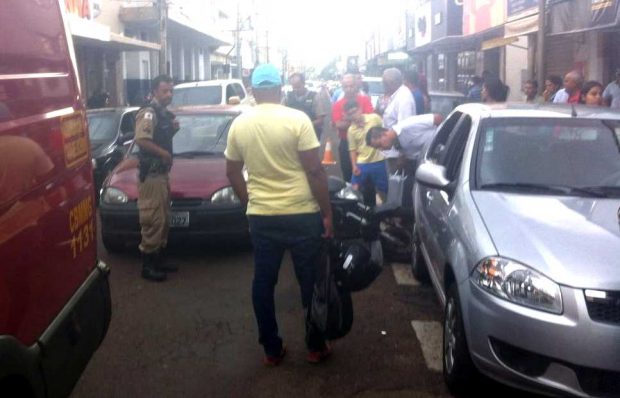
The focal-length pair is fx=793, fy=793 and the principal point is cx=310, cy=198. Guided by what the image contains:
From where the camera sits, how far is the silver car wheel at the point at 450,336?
171 inches

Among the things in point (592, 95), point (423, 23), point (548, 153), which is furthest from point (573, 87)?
point (423, 23)

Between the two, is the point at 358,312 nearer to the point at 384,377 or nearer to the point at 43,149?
the point at 384,377

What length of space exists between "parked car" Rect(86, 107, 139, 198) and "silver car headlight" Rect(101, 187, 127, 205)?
3303 millimetres

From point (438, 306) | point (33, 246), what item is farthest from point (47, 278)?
point (438, 306)

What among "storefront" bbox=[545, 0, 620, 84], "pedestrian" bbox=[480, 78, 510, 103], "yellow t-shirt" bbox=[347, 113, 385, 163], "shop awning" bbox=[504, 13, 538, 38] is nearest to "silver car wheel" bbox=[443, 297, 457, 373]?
"yellow t-shirt" bbox=[347, 113, 385, 163]

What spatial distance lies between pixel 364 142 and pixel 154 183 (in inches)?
95.3

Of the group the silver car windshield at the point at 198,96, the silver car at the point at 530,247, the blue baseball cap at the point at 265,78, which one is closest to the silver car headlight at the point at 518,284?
the silver car at the point at 530,247

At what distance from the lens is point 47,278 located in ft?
10.2

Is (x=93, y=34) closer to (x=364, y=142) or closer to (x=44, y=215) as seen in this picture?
(x=364, y=142)

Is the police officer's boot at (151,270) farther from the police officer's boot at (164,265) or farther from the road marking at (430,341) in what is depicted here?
the road marking at (430,341)

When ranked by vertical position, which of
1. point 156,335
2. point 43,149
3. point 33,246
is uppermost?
point 43,149

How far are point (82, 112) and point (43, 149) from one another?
884 mm

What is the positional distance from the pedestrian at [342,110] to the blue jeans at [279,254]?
444cm

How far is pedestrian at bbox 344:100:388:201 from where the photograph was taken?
8.23 meters
